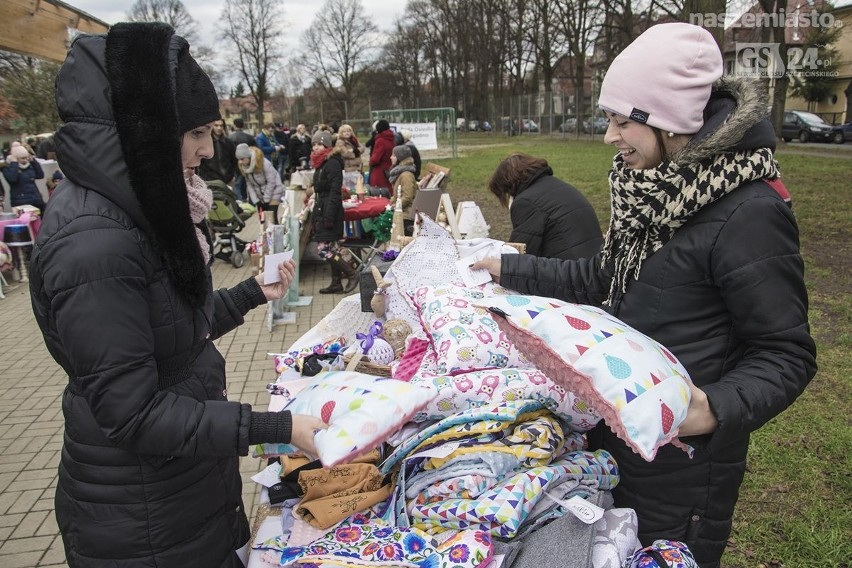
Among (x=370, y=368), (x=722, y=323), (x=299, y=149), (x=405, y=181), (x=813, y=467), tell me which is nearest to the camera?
(x=722, y=323)

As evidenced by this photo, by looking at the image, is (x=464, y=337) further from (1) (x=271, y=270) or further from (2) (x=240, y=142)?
(2) (x=240, y=142)

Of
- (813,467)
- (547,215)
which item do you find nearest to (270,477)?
(547,215)

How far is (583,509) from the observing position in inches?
59.7

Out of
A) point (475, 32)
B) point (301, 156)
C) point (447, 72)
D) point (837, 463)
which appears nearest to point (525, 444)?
point (837, 463)

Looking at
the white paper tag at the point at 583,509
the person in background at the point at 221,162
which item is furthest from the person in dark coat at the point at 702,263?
the person in background at the point at 221,162

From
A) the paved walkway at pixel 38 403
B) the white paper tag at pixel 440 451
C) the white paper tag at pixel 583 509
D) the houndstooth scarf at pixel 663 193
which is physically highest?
the houndstooth scarf at pixel 663 193

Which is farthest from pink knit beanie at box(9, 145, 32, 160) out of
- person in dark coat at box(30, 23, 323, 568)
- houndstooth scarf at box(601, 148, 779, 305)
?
houndstooth scarf at box(601, 148, 779, 305)

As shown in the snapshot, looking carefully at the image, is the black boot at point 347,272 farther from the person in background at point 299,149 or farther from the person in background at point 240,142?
the person in background at point 299,149

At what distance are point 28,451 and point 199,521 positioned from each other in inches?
129

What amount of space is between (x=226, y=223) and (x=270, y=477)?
6935mm

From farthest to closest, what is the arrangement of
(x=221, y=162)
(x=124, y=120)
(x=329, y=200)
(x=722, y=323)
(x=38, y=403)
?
(x=221, y=162), (x=329, y=200), (x=38, y=403), (x=722, y=323), (x=124, y=120)

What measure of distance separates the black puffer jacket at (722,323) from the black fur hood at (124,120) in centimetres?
122

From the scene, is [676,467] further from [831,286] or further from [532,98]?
[532,98]

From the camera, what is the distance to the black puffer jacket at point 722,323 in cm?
133
